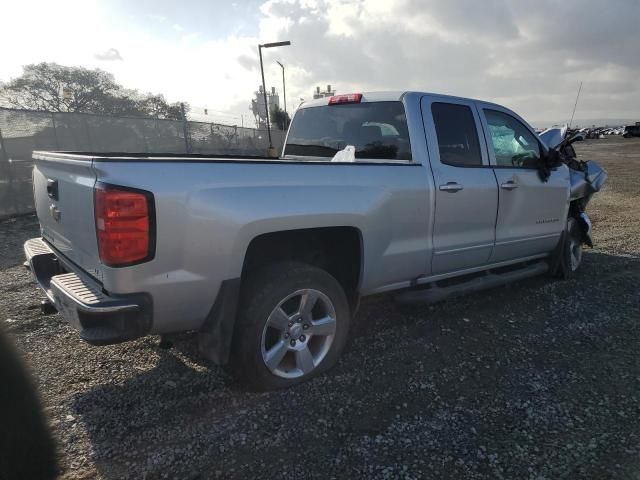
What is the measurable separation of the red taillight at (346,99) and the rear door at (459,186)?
24.0 inches

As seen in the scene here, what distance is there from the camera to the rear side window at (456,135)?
11.9 feet

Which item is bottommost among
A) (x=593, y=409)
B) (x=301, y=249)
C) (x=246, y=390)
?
(x=593, y=409)

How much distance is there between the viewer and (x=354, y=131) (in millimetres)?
3848

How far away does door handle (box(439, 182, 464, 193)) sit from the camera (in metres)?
3.44

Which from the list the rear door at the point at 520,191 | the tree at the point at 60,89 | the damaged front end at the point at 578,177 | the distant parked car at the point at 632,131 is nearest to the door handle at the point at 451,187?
the rear door at the point at 520,191

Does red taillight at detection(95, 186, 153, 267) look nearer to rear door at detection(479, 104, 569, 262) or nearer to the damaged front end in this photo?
rear door at detection(479, 104, 569, 262)

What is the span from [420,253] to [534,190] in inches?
68.2

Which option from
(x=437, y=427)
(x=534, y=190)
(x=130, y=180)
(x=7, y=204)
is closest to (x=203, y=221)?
(x=130, y=180)

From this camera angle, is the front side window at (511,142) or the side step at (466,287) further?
the front side window at (511,142)

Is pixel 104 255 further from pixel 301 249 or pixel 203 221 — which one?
pixel 301 249

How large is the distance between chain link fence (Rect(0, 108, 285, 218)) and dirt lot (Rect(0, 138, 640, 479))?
5.60 metres

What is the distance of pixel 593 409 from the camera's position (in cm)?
270

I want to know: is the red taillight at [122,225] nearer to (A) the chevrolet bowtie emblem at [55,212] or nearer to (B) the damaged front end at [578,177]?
(A) the chevrolet bowtie emblem at [55,212]

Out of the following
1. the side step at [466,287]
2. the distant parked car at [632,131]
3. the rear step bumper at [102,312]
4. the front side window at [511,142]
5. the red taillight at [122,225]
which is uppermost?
the distant parked car at [632,131]
